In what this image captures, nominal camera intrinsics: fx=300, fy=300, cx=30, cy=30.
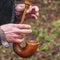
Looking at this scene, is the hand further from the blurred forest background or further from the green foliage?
the green foliage

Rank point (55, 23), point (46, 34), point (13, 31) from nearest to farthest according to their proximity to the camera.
Answer: point (13, 31) < point (46, 34) < point (55, 23)

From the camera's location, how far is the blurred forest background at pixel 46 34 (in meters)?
5.79

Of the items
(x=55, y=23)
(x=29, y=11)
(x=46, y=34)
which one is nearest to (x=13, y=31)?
(x=29, y=11)

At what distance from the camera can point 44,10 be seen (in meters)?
8.12

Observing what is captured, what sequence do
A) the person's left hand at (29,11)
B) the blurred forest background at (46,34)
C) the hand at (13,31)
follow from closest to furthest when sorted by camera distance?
1. the hand at (13,31)
2. the person's left hand at (29,11)
3. the blurred forest background at (46,34)

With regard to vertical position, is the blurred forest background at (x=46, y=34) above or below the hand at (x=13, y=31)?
below

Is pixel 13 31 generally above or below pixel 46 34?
above

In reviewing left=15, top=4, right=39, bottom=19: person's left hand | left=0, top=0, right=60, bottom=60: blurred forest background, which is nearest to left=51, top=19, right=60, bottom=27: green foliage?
left=0, top=0, right=60, bottom=60: blurred forest background

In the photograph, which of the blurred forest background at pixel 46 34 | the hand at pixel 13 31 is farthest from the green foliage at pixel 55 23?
the hand at pixel 13 31

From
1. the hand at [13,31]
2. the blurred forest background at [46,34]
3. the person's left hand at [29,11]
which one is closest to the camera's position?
the hand at [13,31]

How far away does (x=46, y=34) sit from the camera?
665cm

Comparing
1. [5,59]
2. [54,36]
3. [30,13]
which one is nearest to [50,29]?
[54,36]

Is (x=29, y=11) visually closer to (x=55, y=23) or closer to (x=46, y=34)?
(x=46, y=34)

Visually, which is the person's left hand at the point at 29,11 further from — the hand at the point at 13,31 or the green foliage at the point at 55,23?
the green foliage at the point at 55,23
